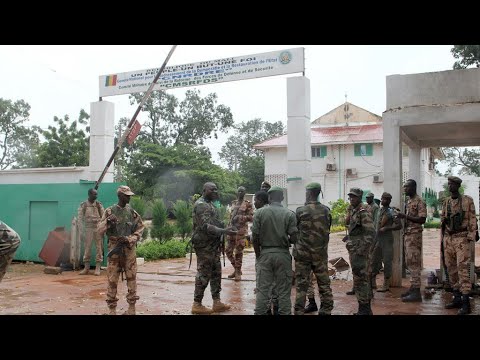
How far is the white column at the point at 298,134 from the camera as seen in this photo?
33.7ft

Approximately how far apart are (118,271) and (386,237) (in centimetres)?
486

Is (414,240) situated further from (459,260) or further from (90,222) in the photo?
(90,222)

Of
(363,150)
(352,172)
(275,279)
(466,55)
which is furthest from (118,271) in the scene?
(363,150)

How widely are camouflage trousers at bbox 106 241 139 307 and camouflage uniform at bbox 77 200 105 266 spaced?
15.6 feet

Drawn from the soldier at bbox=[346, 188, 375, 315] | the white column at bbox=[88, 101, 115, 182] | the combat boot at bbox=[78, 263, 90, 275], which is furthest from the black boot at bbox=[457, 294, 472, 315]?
the white column at bbox=[88, 101, 115, 182]

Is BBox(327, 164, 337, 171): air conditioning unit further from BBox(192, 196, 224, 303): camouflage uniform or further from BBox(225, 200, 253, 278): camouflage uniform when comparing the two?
BBox(192, 196, 224, 303): camouflage uniform

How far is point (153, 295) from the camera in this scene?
8.40 m

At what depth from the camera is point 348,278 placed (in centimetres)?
988

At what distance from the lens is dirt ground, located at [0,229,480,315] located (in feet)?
23.6

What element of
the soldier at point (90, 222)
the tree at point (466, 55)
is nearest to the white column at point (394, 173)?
the soldier at point (90, 222)

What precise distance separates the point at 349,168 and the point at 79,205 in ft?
70.8

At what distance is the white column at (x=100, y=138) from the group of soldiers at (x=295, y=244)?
6.42m
